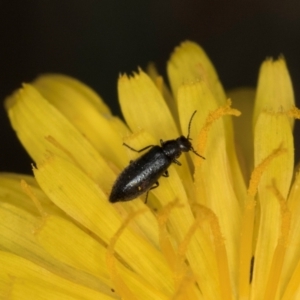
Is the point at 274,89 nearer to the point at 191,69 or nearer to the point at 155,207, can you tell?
the point at 191,69

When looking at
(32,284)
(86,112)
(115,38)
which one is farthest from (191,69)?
(115,38)

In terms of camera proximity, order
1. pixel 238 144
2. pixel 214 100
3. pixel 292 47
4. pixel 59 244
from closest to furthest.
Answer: pixel 59 244 < pixel 214 100 < pixel 238 144 < pixel 292 47

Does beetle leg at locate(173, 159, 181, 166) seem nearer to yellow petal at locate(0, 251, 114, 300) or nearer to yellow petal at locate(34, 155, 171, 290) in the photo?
yellow petal at locate(34, 155, 171, 290)

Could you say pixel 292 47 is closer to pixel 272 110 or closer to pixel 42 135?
pixel 272 110

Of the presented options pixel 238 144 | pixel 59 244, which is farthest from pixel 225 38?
pixel 59 244

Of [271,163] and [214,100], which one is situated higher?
[214,100]

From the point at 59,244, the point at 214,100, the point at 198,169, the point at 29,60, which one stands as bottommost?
the point at 59,244

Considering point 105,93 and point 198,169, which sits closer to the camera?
point 198,169
